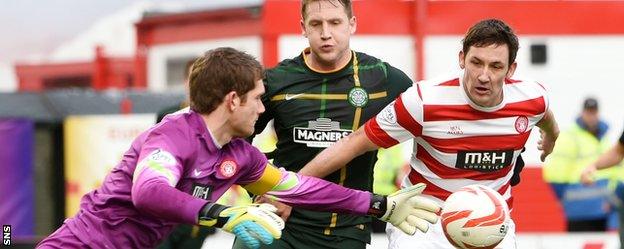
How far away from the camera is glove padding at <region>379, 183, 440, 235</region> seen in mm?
6770

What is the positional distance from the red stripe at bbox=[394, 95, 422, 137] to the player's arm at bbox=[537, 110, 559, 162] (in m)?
0.76

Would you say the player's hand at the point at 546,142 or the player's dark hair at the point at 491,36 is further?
the player's hand at the point at 546,142

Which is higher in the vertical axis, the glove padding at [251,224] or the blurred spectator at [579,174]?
the glove padding at [251,224]

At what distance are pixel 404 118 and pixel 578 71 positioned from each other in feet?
35.0

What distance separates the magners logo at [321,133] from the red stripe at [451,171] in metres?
0.42

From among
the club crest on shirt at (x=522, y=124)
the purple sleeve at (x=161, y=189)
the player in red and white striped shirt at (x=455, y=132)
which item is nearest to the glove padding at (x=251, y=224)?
the purple sleeve at (x=161, y=189)

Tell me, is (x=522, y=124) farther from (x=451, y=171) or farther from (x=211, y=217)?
(x=211, y=217)

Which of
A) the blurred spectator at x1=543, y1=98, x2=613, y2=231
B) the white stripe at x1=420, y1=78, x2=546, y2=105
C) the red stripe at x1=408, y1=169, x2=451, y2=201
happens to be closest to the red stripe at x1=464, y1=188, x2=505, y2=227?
the red stripe at x1=408, y1=169, x2=451, y2=201

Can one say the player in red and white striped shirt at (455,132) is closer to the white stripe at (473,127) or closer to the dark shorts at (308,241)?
the white stripe at (473,127)

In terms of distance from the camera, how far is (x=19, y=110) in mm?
15719

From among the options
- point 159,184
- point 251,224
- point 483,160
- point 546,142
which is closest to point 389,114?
point 483,160

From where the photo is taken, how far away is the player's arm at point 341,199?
672cm

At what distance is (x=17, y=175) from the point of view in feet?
51.4

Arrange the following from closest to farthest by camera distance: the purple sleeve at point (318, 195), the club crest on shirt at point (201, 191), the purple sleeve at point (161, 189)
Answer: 1. the purple sleeve at point (161, 189)
2. the club crest on shirt at point (201, 191)
3. the purple sleeve at point (318, 195)
